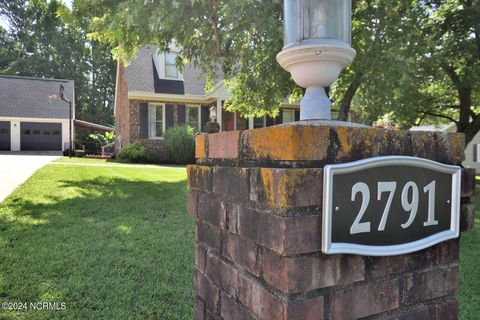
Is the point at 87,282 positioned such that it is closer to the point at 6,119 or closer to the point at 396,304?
the point at 396,304

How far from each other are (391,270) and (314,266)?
0.29 meters

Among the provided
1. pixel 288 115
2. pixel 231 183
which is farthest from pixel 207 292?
pixel 288 115

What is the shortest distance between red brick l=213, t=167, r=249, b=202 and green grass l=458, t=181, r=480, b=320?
2.30 meters

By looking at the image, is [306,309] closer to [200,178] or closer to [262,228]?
[262,228]

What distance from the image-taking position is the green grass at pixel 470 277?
2686 millimetres

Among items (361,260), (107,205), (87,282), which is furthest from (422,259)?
(107,205)

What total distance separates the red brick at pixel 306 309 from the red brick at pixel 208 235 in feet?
1.32

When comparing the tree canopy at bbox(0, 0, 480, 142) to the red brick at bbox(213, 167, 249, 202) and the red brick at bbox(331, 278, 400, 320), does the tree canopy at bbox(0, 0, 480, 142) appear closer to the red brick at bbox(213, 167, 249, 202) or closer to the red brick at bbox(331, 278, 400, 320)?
the red brick at bbox(213, 167, 249, 202)

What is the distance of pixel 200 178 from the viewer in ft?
4.58

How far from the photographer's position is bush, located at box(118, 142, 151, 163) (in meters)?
15.9

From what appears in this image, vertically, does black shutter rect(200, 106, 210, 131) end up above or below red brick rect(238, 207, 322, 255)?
above

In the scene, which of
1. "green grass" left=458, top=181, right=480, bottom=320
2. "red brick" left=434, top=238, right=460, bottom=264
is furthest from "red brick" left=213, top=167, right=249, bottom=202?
"green grass" left=458, top=181, right=480, bottom=320

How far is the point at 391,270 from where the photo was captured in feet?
3.56

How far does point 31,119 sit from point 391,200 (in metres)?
27.8
